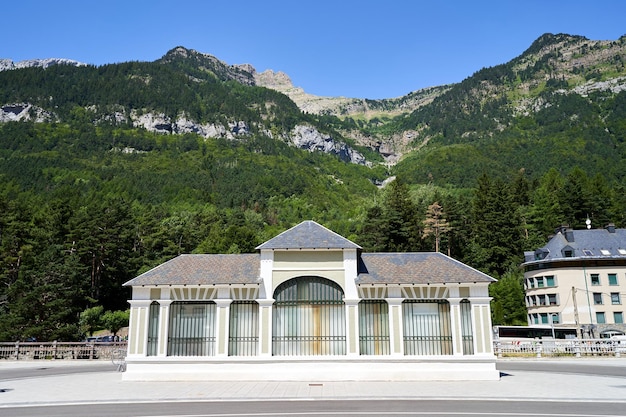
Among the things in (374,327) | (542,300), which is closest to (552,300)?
(542,300)

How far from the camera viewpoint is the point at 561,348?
37.9 meters

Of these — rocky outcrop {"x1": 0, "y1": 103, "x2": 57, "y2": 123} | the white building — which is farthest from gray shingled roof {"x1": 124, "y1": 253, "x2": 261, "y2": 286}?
rocky outcrop {"x1": 0, "y1": 103, "x2": 57, "y2": 123}

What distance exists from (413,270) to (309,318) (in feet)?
20.5

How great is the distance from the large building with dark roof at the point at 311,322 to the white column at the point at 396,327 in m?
0.05

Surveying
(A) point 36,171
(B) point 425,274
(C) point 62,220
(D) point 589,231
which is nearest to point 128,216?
(C) point 62,220

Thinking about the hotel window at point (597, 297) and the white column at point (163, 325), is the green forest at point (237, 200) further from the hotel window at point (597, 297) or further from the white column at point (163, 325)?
the white column at point (163, 325)

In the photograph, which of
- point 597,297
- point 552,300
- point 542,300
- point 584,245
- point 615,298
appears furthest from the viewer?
point 542,300

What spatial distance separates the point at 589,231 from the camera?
57969 millimetres

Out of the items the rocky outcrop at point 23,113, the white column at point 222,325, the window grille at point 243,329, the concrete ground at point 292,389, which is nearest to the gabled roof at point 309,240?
the window grille at point 243,329

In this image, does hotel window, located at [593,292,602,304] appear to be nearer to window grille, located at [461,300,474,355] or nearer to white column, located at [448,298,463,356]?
window grille, located at [461,300,474,355]

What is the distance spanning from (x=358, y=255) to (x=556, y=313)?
3986 centimetres

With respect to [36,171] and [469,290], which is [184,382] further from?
[36,171]

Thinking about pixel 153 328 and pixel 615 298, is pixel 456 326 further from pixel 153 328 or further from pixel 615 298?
pixel 615 298

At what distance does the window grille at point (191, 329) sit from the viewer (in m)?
24.2
